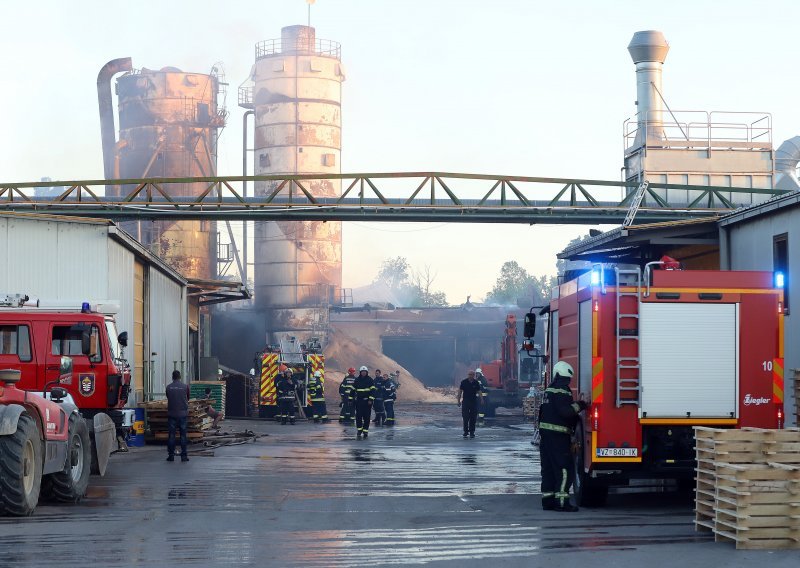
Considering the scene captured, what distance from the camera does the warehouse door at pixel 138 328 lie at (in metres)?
26.3

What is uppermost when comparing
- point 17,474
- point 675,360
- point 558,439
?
point 675,360

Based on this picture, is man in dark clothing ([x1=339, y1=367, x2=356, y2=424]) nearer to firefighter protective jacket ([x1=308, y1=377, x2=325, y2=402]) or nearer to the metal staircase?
firefighter protective jacket ([x1=308, y1=377, x2=325, y2=402])

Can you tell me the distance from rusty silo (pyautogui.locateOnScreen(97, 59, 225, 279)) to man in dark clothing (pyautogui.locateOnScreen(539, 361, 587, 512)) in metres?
48.9

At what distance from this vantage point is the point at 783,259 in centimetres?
1925

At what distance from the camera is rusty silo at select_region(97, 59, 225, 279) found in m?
60.3

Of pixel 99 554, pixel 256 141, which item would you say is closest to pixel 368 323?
pixel 256 141

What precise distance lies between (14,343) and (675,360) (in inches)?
382

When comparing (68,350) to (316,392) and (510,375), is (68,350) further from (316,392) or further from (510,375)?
(510,375)

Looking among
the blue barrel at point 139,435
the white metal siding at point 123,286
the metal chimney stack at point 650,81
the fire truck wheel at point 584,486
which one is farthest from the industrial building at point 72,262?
the metal chimney stack at point 650,81

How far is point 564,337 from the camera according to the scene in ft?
47.9

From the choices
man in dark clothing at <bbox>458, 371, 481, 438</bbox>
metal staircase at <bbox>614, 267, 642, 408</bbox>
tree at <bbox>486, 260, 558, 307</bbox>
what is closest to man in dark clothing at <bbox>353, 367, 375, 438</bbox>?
man in dark clothing at <bbox>458, 371, 481, 438</bbox>

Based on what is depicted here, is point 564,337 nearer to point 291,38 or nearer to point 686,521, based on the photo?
point 686,521

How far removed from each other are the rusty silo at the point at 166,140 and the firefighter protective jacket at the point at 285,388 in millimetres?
25639

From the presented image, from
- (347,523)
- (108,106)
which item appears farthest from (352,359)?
(347,523)
